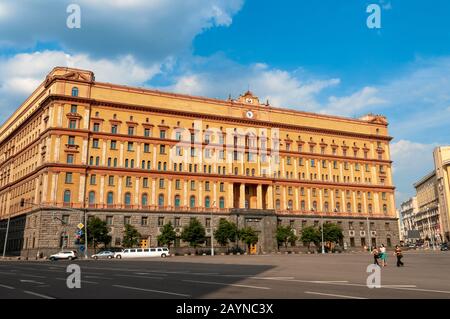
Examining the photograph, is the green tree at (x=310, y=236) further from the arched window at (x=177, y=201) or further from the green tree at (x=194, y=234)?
the arched window at (x=177, y=201)

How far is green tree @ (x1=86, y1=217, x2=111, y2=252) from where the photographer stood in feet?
217

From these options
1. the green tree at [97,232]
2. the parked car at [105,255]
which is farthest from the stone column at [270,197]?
the parked car at [105,255]

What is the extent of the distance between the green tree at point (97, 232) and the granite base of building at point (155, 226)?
3.16m

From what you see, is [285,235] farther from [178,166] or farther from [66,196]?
[66,196]

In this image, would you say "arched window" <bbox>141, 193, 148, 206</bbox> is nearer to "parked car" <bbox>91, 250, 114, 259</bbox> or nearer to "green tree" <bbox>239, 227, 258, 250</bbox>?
"parked car" <bbox>91, 250, 114, 259</bbox>

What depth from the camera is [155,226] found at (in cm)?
7581

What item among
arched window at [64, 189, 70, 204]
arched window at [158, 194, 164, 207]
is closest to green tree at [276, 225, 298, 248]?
arched window at [158, 194, 164, 207]

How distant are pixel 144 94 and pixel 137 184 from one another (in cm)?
1701

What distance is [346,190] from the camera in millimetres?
96438

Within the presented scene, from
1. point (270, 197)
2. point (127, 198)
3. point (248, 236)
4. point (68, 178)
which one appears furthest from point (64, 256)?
point (270, 197)

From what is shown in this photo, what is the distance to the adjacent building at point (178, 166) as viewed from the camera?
237 ft
